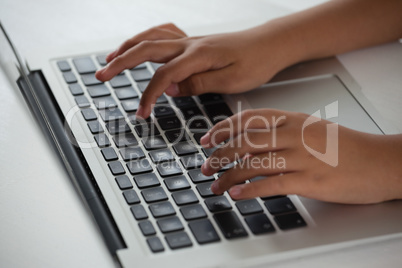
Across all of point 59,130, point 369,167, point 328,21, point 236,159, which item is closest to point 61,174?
point 59,130

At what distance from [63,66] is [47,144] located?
0.16m

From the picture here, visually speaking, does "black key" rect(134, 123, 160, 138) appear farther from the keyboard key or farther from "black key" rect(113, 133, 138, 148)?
the keyboard key

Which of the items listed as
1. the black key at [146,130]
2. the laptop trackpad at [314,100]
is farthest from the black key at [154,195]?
the laptop trackpad at [314,100]

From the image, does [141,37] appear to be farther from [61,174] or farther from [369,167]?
[369,167]

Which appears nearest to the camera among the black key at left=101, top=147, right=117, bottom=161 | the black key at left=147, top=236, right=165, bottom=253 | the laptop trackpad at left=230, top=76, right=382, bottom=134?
the black key at left=147, top=236, right=165, bottom=253

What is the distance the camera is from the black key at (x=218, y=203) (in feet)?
2.16

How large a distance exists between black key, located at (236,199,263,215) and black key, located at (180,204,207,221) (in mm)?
39

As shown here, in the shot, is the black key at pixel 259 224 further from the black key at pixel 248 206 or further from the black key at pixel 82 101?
the black key at pixel 82 101

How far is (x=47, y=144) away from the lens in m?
0.75

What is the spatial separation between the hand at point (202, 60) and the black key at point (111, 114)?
28 millimetres

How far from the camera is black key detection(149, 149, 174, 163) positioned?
0.72m

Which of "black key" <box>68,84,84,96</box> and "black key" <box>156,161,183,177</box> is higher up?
"black key" <box>68,84,84,96</box>

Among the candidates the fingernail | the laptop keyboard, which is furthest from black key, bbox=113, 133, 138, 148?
the fingernail

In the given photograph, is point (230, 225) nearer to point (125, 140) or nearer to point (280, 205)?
point (280, 205)
